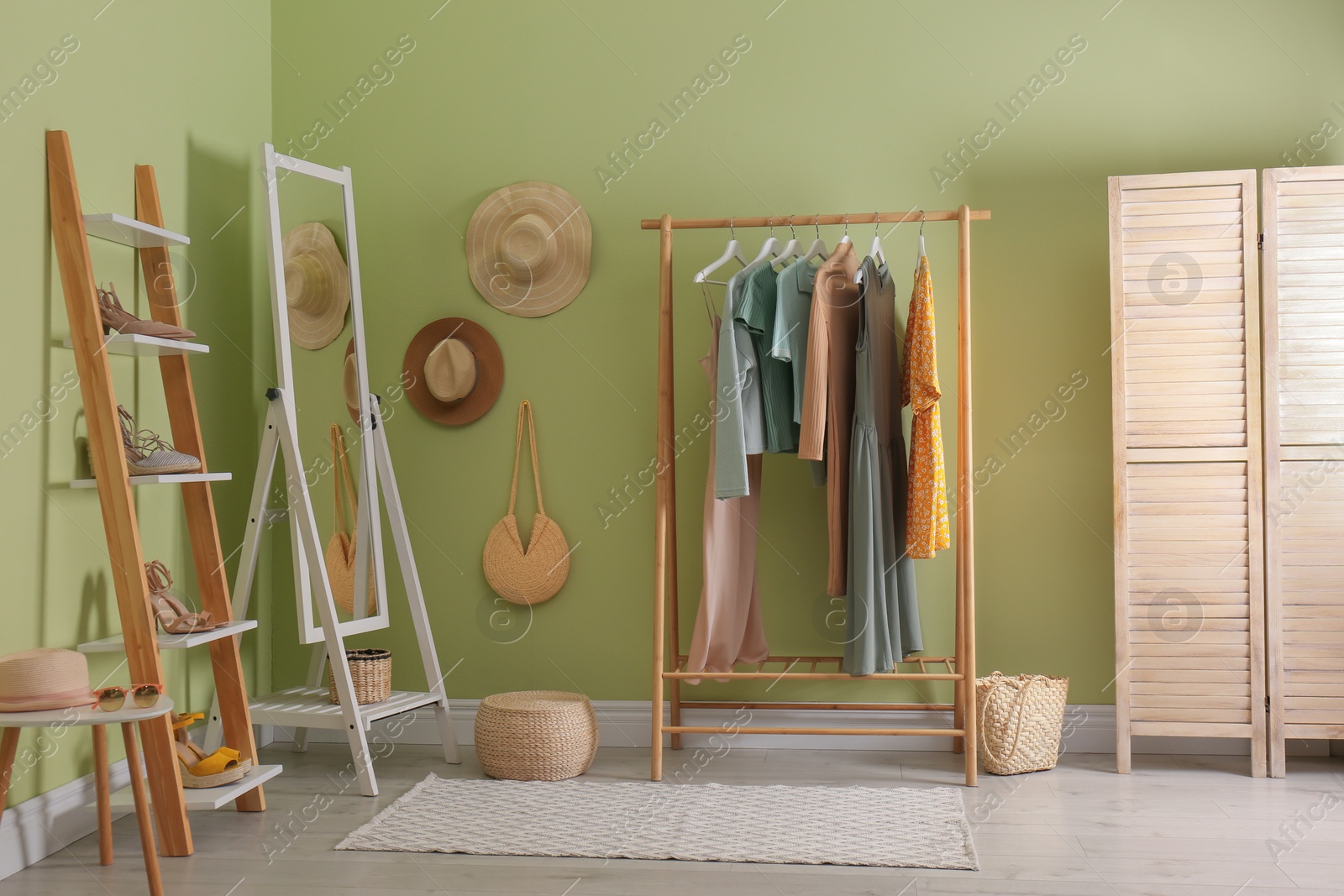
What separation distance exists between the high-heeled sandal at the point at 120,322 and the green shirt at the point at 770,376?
1.53 metres

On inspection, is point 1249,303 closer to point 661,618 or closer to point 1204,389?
point 1204,389

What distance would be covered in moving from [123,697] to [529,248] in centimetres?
186

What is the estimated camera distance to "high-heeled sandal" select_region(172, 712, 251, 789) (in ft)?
7.97

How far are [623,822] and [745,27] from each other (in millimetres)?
2527

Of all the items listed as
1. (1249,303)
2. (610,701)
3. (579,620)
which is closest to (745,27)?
(1249,303)

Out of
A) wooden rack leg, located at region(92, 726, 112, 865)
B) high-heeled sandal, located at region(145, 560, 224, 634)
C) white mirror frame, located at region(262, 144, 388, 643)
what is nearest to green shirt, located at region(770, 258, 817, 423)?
white mirror frame, located at region(262, 144, 388, 643)

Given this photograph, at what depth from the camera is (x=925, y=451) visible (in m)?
2.79

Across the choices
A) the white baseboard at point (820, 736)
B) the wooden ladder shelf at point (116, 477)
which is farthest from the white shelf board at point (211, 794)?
the white baseboard at point (820, 736)

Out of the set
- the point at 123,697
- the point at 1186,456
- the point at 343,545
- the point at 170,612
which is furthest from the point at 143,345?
the point at 1186,456

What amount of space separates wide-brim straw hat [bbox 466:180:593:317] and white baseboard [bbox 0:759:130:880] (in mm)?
1864

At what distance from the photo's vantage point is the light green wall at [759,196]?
3225mm

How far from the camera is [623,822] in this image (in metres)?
2.53

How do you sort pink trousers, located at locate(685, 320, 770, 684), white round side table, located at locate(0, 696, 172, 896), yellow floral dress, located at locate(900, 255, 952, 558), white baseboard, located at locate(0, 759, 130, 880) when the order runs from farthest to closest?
pink trousers, located at locate(685, 320, 770, 684)
yellow floral dress, located at locate(900, 255, 952, 558)
white baseboard, located at locate(0, 759, 130, 880)
white round side table, located at locate(0, 696, 172, 896)

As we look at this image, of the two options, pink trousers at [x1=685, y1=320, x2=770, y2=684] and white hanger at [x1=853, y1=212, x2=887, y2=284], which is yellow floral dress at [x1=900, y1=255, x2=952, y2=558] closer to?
white hanger at [x1=853, y1=212, x2=887, y2=284]
